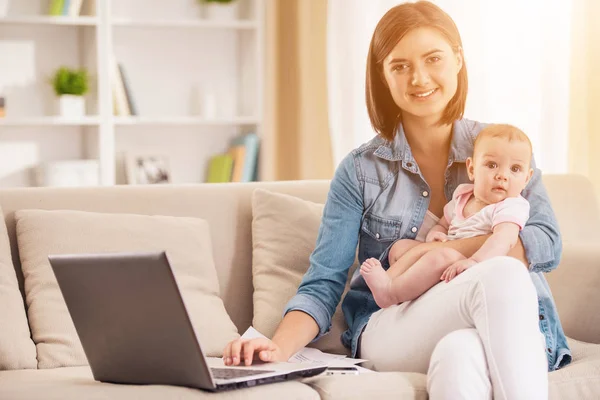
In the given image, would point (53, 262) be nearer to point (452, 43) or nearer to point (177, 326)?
point (177, 326)

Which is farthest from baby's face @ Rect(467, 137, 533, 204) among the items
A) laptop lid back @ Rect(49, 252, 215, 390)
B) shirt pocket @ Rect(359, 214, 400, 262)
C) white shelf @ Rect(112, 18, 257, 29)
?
white shelf @ Rect(112, 18, 257, 29)

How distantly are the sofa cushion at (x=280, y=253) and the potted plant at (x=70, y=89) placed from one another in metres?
2.09

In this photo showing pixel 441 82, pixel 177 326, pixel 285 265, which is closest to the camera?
pixel 177 326

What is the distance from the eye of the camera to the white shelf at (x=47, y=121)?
4047 millimetres

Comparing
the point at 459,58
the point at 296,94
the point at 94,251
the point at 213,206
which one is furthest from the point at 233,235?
the point at 296,94

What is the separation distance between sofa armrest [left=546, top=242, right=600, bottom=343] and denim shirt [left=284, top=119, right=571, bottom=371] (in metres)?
0.27

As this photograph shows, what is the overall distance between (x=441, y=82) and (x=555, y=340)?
1.89ft

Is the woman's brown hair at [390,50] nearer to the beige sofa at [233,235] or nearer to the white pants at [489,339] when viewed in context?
the beige sofa at [233,235]

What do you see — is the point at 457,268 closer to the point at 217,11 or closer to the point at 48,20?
the point at 48,20

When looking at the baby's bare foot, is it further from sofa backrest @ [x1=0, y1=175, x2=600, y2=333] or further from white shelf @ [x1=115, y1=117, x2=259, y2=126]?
white shelf @ [x1=115, y1=117, x2=259, y2=126]

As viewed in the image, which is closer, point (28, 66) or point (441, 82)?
point (441, 82)

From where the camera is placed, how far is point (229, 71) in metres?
4.59

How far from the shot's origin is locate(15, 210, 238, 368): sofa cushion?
6.40 feet

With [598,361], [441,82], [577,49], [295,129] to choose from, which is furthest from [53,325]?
[295,129]
